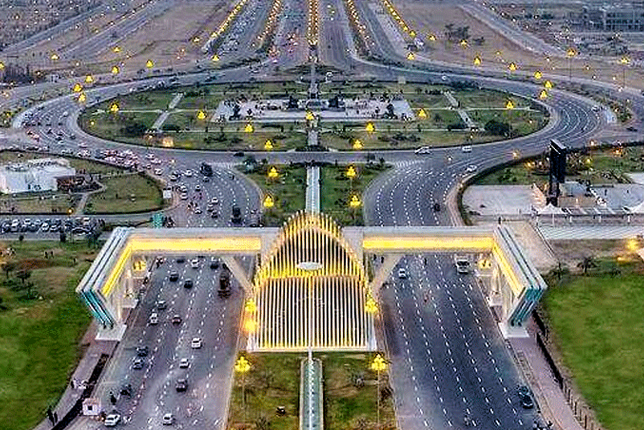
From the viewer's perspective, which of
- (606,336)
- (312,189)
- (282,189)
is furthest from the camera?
(282,189)

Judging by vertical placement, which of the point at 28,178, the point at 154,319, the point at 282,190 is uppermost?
the point at 154,319

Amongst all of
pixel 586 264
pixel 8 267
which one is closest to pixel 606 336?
pixel 586 264

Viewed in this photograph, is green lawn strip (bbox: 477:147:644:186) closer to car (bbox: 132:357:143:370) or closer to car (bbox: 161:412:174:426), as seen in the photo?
car (bbox: 132:357:143:370)

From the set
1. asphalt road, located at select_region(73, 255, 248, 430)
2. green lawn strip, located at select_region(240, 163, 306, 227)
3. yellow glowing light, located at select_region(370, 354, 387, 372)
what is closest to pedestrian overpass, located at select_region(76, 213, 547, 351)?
asphalt road, located at select_region(73, 255, 248, 430)

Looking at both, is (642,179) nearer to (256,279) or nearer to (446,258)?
(446,258)

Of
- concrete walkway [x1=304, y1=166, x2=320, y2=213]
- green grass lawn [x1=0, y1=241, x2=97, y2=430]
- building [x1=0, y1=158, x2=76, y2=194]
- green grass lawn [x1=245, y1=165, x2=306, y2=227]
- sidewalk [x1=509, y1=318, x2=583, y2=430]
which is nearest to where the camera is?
sidewalk [x1=509, y1=318, x2=583, y2=430]

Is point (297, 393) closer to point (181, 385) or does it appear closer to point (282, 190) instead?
point (181, 385)

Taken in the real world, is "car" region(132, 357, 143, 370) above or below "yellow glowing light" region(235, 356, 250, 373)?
below
